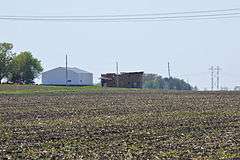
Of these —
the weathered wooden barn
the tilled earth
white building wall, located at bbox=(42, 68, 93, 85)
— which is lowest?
the tilled earth

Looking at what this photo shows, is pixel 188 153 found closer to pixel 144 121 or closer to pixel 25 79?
pixel 144 121

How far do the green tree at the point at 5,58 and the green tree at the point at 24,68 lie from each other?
105 cm

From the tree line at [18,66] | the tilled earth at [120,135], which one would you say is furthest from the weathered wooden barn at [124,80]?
the tilled earth at [120,135]

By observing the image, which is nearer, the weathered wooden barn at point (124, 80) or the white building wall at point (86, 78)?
the weathered wooden barn at point (124, 80)

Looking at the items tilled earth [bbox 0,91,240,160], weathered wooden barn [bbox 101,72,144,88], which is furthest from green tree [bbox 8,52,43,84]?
tilled earth [bbox 0,91,240,160]

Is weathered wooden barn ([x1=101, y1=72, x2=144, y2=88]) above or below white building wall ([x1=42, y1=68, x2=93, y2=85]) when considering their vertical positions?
below

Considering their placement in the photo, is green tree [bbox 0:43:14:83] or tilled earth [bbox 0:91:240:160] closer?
tilled earth [bbox 0:91:240:160]

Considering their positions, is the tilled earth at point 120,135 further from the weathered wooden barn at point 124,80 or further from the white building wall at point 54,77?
the white building wall at point 54,77

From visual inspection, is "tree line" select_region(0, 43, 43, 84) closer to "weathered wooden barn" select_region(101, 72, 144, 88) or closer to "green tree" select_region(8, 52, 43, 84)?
"green tree" select_region(8, 52, 43, 84)

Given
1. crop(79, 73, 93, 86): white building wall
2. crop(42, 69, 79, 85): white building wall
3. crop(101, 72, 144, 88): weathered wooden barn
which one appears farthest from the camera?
crop(42, 69, 79, 85): white building wall

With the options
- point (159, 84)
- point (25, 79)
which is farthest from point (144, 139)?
point (159, 84)

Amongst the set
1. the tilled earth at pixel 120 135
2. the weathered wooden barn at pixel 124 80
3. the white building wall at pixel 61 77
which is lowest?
the tilled earth at pixel 120 135

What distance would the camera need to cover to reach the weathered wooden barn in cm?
12200

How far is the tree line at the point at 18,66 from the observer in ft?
437
